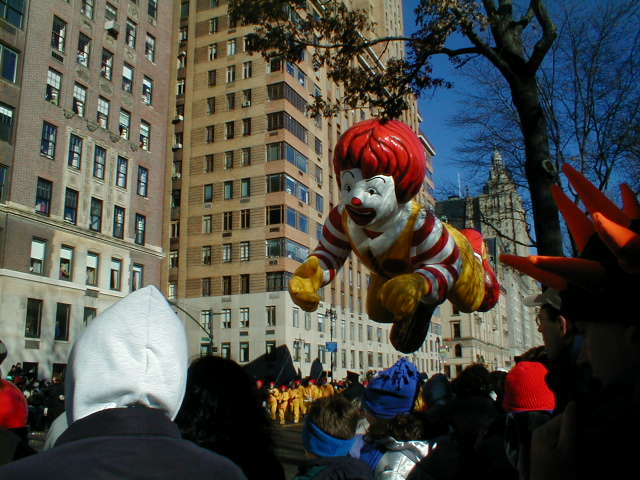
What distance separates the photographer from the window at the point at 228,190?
46188mm

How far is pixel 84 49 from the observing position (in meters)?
31.9

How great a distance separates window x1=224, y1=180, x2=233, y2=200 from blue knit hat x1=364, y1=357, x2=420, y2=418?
42625mm

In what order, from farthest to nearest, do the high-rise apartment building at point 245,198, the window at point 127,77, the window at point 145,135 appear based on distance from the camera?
the high-rise apartment building at point 245,198 → the window at point 145,135 → the window at point 127,77

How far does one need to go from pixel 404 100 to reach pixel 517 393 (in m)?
5.39

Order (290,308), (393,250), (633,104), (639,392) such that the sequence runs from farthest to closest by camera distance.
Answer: (290,308) < (633,104) < (393,250) < (639,392)

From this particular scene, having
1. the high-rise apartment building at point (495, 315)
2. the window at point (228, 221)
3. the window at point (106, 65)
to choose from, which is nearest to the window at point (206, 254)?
the window at point (228, 221)

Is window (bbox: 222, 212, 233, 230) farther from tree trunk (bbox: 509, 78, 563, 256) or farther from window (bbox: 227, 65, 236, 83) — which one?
tree trunk (bbox: 509, 78, 563, 256)

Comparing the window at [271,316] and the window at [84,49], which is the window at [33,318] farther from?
the window at [271,316]

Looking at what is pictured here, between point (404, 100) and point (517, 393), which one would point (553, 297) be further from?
point (404, 100)

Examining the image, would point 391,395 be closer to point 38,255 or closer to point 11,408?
point 11,408

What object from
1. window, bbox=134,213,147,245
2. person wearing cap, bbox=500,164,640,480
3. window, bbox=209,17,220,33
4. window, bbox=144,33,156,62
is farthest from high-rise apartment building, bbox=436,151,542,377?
window, bbox=209,17,220,33

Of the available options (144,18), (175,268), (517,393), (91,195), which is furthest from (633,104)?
(175,268)

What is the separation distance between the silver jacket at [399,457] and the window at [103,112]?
31.7m

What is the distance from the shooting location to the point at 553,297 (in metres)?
2.18
